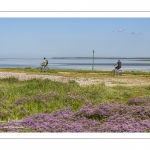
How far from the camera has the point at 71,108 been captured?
39.7 feet

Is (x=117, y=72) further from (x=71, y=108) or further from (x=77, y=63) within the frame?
(x=71, y=108)

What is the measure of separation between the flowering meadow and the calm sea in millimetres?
943

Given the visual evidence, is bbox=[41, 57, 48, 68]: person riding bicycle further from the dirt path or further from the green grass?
the dirt path

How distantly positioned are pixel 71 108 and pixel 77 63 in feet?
3.91

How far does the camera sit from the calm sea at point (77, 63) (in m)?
11.6

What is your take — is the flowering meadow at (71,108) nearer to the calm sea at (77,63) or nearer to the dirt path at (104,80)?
the dirt path at (104,80)

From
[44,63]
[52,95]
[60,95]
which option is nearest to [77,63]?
[44,63]

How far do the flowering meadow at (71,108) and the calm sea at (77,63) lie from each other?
→ 3.09 feet

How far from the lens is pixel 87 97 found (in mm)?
12852

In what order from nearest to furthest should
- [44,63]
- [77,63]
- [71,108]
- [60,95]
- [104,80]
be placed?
1. [77,63]
2. [71,108]
3. [44,63]
4. [60,95]
5. [104,80]

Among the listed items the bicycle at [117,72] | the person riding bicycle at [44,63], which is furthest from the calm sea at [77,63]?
the bicycle at [117,72]

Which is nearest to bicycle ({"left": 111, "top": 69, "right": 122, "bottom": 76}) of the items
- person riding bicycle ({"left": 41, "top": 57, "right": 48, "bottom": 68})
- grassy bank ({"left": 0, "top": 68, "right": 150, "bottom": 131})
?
grassy bank ({"left": 0, "top": 68, "right": 150, "bottom": 131})
